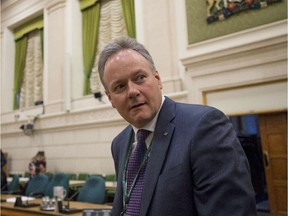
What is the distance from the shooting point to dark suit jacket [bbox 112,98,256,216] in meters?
0.89

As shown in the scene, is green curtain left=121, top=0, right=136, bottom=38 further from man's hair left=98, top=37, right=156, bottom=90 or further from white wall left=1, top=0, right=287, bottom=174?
man's hair left=98, top=37, right=156, bottom=90

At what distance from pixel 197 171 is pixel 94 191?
3.94 meters

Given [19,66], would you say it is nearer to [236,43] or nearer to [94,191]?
[94,191]

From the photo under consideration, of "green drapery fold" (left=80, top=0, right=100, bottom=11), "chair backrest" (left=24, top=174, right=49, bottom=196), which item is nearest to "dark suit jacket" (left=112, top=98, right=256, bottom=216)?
"chair backrest" (left=24, top=174, right=49, bottom=196)

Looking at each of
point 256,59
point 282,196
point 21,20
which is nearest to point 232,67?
point 256,59

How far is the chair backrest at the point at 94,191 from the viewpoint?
14.9 ft

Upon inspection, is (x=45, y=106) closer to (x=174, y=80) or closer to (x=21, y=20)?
(x=21, y=20)

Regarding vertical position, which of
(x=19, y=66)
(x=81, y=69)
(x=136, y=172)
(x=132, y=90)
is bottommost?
(x=136, y=172)

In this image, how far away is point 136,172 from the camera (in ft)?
Answer: 3.86

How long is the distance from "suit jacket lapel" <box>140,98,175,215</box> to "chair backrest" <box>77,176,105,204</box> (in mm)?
3640

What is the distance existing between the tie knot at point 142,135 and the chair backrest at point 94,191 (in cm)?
352

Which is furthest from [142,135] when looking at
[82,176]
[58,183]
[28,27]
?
[28,27]

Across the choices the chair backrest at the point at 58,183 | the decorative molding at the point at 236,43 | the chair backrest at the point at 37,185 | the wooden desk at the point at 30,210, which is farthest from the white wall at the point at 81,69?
the wooden desk at the point at 30,210

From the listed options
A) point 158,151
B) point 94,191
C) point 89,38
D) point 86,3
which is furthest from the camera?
point 86,3
